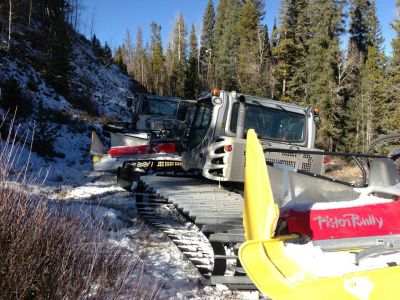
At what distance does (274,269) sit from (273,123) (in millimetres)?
4849

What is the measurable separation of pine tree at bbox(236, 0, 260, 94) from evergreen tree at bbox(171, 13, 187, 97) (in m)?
14.5

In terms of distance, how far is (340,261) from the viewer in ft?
9.85

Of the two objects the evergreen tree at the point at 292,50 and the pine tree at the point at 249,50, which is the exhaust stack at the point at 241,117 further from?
the pine tree at the point at 249,50

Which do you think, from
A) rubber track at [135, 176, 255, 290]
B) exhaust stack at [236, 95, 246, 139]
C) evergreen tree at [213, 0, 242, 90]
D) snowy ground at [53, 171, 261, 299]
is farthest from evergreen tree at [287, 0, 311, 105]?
rubber track at [135, 176, 255, 290]

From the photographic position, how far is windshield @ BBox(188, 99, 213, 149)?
7492 millimetres

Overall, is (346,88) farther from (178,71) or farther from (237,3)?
(178,71)

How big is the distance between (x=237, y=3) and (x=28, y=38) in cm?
3557

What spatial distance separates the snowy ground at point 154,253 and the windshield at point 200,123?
1.76m

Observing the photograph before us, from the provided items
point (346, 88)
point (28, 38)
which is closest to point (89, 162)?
point (28, 38)

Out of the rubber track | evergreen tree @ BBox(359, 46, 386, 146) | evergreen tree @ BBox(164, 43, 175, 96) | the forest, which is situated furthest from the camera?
evergreen tree @ BBox(164, 43, 175, 96)

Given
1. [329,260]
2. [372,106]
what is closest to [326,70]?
[372,106]

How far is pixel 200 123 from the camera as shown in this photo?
7.84 metres

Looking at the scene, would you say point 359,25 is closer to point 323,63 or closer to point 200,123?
point 323,63

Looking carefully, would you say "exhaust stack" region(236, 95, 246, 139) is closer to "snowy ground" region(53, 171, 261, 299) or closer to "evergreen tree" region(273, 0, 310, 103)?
"snowy ground" region(53, 171, 261, 299)
